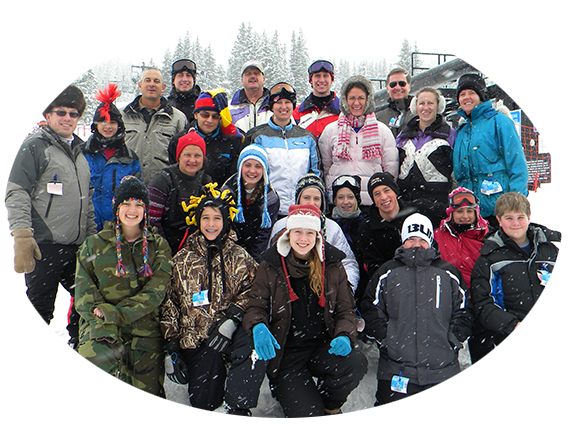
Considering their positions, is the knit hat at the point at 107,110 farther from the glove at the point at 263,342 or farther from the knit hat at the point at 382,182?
the knit hat at the point at 382,182

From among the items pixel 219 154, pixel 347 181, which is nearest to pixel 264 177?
pixel 219 154

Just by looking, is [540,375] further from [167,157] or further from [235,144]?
[167,157]

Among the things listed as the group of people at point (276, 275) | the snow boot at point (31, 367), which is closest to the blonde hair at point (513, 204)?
the group of people at point (276, 275)

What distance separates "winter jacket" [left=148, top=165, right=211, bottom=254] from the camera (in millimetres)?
3520

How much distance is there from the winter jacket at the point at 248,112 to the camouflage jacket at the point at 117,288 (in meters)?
2.28

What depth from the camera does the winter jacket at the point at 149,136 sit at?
14.1ft

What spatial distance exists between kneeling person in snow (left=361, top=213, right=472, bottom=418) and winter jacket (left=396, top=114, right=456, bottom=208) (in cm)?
90

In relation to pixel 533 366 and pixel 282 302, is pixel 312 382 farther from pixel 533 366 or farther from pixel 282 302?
pixel 533 366

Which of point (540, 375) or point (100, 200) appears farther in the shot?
point (100, 200)

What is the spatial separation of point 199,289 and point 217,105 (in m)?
1.89

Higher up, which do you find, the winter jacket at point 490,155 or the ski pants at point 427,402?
the winter jacket at point 490,155

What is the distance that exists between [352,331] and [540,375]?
150 cm

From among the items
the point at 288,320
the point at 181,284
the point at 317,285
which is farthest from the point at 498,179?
the point at 181,284

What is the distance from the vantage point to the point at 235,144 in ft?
13.7
